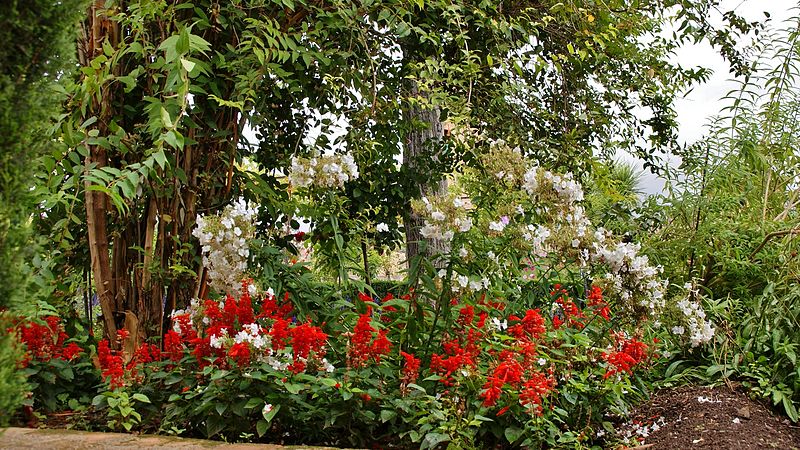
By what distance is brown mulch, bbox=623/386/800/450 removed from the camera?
298 cm

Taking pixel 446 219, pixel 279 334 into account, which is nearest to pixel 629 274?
pixel 446 219

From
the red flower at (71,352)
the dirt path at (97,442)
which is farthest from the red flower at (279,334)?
the red flower at (71,352)

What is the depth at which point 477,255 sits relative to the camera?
3.05 m

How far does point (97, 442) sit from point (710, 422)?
2415mm

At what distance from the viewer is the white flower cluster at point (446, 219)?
2908 mm

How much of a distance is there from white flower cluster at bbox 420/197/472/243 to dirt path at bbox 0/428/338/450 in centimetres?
A: 92

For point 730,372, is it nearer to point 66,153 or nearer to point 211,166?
point 211,166

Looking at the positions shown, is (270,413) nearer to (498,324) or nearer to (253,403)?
(253,403)

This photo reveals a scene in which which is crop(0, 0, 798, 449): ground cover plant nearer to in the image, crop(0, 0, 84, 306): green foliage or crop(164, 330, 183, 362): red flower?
crop(164, 330, 183, 362): red flower

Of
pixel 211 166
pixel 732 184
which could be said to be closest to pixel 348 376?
pixel 211 166

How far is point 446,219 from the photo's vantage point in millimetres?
2918

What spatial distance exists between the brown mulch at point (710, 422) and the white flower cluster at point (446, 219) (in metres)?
1.14

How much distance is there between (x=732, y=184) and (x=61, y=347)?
381cm

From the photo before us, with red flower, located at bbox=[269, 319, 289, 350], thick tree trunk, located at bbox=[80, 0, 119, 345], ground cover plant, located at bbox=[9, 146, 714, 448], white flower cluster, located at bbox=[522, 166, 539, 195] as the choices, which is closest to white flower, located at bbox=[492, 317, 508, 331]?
ground cover plant, located at bbox=[9, 146, 714, 448]
